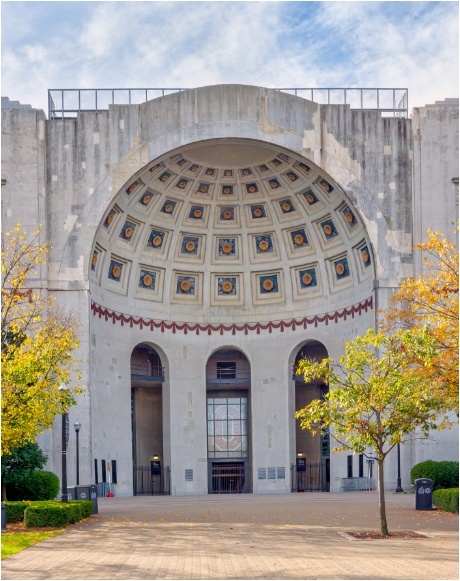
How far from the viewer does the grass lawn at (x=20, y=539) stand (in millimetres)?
21556

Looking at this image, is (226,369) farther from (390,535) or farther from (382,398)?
(390,535)

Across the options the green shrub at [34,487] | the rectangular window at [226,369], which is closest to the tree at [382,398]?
the green shrub at [34,487]

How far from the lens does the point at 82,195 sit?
163 feet

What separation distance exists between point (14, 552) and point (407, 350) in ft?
38.8

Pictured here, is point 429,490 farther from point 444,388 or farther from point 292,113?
point 292,113

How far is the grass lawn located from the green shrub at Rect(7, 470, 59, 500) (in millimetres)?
13473

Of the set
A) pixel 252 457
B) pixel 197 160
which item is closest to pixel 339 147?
pixel 197 160

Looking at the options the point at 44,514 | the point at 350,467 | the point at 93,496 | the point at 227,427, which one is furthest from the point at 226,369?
the point at 44,514

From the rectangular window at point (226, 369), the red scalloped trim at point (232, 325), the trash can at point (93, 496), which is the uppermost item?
the red scalloped trim at point (232, 325)

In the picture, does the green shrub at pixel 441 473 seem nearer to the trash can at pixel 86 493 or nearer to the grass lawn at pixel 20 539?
the trash can at pixel 86 493

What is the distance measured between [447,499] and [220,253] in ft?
91.5

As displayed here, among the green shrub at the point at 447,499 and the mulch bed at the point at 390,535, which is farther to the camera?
the green shrub at the point at 447,499

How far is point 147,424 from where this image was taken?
59.0 metres

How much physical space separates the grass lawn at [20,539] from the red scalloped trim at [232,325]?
25525 millimetres
